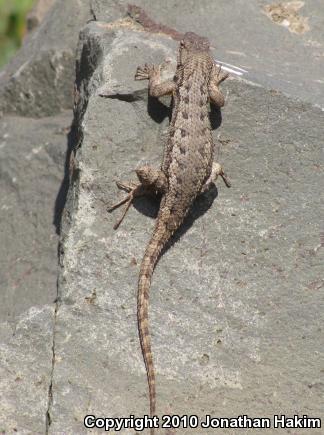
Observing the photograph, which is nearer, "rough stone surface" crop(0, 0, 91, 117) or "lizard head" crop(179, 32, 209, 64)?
"lizard head" crop(179, 32, 209, 64)

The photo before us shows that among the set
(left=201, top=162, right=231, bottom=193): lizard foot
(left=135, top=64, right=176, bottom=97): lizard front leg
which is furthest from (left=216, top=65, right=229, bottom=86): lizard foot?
(left=201, top=162, right=231, bottom=193): lizard foot

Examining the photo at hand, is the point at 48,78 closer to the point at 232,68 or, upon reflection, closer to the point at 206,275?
the point at 232,68

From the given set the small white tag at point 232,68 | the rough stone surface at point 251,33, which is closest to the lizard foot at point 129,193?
the small white tag at point 232,68

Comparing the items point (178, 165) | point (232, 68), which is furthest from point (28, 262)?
point (232, 68)

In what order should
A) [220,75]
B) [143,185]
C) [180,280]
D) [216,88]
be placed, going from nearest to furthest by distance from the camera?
[180,280] → [143,185] → [216,88] → [220,75]

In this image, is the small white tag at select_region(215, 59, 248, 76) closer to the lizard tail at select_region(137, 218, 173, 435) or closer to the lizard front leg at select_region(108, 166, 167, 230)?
the lizard front leg at select_region(108, 166, 167, 230)

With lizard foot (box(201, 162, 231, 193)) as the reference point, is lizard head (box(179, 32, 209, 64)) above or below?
A: above

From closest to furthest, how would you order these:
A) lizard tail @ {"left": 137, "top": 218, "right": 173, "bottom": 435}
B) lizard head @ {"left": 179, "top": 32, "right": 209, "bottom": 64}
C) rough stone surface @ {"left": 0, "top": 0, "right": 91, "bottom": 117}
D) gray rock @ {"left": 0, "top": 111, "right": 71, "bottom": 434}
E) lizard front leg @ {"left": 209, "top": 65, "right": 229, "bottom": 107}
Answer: lizard tail @ {"left": 137, "top": 218, "right": 173, "bottom": 435}, gray rock @ {"left": 0, "top": 111, "right": 71, "bottom": 434}, lizard front leg @ {"left": 209, "top": 65, "right": 229, "bottom": 107}, lizard head @ {"left": 179, "top": 32, "right": 209, "bottom": 64}, rough stone surface @ {"left": 0, "top": 0, "right": 91, "bottom": 117}
